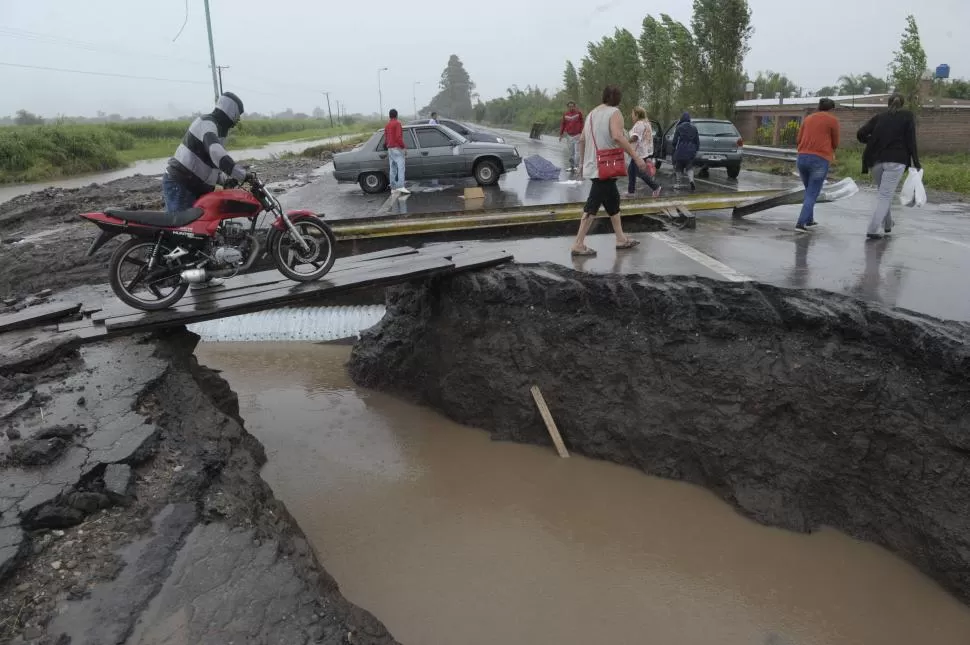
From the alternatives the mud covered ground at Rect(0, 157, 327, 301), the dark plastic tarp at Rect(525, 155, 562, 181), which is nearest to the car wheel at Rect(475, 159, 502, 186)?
the dark plastic tarp at Rect(525, 155, 562, 181)

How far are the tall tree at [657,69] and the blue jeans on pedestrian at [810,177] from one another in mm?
20603

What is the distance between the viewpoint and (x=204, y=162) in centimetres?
552

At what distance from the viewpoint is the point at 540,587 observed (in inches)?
175

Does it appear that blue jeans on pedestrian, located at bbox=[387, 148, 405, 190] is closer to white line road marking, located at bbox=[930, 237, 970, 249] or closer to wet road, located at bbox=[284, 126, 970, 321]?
wet road, located at bbox=[284, 126, 970, 321]

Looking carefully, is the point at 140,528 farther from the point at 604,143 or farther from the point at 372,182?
the point at 372,182

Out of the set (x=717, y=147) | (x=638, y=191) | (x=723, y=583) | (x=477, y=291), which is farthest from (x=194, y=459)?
(x=717, y=147)

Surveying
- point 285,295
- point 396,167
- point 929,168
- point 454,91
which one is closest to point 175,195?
point 285,295

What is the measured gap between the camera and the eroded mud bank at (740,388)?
14.3 feet

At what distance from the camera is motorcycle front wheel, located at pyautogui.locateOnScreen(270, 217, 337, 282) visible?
5.74 metres

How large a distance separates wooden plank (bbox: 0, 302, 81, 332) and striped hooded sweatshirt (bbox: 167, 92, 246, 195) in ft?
5.30

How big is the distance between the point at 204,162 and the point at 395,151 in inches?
287

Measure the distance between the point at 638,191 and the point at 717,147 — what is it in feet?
10.9

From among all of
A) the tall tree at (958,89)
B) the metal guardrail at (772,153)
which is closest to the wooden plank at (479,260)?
the metal guardrail at (772,153)

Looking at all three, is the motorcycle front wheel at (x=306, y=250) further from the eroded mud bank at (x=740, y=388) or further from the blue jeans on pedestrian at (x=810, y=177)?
the blue jeans on pedestrian at (x=810, y=177)
